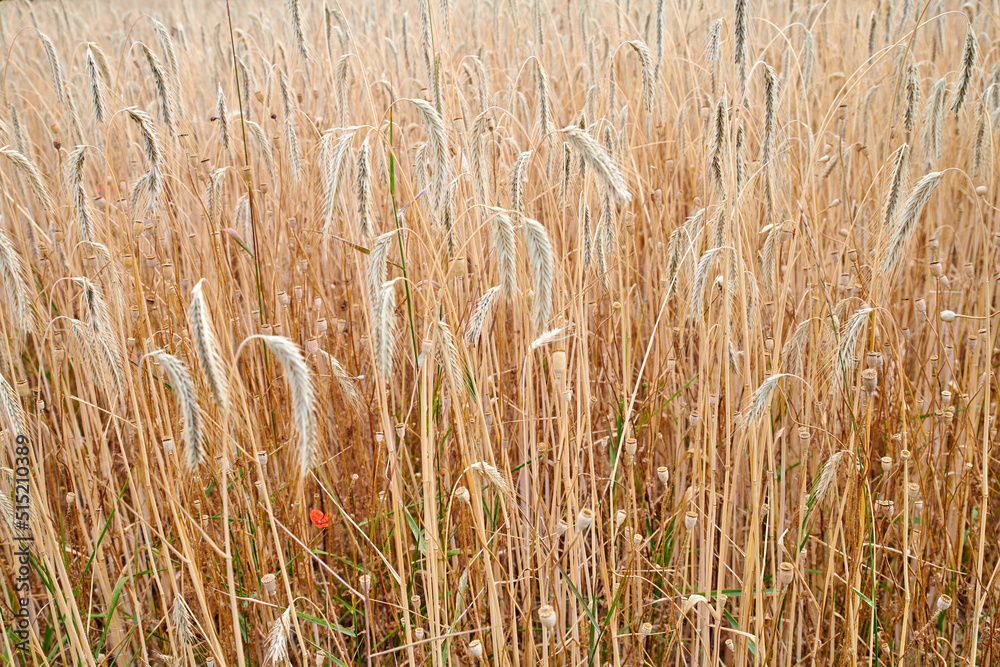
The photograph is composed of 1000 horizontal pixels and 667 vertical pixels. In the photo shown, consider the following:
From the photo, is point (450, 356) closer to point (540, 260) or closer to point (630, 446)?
point (540, 260)

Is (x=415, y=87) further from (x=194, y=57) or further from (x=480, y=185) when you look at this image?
(x=194, y=57)

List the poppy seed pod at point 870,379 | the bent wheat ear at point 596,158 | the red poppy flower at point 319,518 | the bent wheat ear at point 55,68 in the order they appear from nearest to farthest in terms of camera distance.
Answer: the bent wheat ear at point 596,158 < the poppy seed pod at point 870,379 < the red poppy flower at point 319,518 < the bent wheat ear at point 55,68

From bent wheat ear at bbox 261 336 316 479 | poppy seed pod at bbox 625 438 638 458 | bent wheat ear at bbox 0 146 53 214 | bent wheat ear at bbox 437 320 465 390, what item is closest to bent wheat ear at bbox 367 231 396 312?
bent wheat ear at bbox 437 320 465 390

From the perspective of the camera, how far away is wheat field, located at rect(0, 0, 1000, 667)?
106 cm

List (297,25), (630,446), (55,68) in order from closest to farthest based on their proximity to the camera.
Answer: (630,446), (55,68), (297,25)

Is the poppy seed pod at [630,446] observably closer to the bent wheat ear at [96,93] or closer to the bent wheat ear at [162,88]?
the bent wheat ear at [162,88]

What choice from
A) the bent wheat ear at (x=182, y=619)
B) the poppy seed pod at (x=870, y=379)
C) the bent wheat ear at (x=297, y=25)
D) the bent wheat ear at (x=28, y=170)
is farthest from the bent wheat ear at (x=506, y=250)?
the bent wheat ear at (x=297, y=25)

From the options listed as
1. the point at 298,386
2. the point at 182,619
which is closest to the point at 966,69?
the point at 298,386

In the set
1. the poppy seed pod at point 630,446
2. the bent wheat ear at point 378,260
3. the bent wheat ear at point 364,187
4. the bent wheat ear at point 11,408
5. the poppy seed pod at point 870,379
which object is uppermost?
the bent wheat ear at point 364,187

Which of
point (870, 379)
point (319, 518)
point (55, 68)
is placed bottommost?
point (319, 518)

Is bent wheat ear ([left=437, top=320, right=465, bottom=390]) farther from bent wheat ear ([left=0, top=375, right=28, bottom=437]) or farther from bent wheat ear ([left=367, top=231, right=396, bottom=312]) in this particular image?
bent wheat ear ([left=0, top=375, right=28, bottom=437])

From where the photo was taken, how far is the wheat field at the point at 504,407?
1.06 meters

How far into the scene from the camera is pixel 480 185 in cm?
138

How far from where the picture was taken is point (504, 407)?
5.14ft
